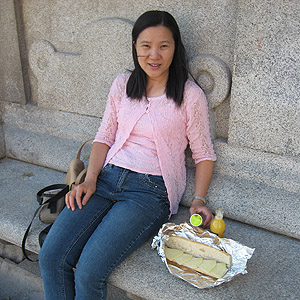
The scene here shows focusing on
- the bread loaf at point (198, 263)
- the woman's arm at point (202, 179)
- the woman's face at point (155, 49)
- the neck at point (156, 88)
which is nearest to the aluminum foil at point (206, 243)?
the bread loaf at point (198, 263)

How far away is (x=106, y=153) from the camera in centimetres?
224

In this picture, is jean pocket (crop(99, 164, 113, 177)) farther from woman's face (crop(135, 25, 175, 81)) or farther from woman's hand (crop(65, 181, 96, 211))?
woman's face (crop(135, 25, 175, 81))

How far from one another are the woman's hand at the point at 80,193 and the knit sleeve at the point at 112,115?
330mm

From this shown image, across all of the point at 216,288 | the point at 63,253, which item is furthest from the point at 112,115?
the point at 216,288

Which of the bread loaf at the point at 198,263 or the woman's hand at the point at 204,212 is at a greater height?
the woman's hand at the point at 204,212

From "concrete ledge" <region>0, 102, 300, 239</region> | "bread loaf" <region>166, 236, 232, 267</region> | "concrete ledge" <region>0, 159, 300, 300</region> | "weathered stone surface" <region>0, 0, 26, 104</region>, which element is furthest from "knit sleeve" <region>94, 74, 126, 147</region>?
"weathered stone surface" <region>0, 0, 26, 104</region>

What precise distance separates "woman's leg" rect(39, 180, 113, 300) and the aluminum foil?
0.37m

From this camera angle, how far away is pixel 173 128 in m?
2.04

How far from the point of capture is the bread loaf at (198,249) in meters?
1.72

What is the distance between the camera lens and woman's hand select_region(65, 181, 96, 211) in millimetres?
1942

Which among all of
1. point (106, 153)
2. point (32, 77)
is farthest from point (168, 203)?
point (32, 77)

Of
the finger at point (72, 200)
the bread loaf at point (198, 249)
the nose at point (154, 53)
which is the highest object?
the nose at point (154, 53)

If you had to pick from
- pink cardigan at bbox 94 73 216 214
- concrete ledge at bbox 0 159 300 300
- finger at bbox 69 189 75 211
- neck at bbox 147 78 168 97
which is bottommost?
concrete ledge at bbox 0 159 300 300

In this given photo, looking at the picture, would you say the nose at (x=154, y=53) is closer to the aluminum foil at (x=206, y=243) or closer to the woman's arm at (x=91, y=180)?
the woman's arm at (x=91, y=180)
